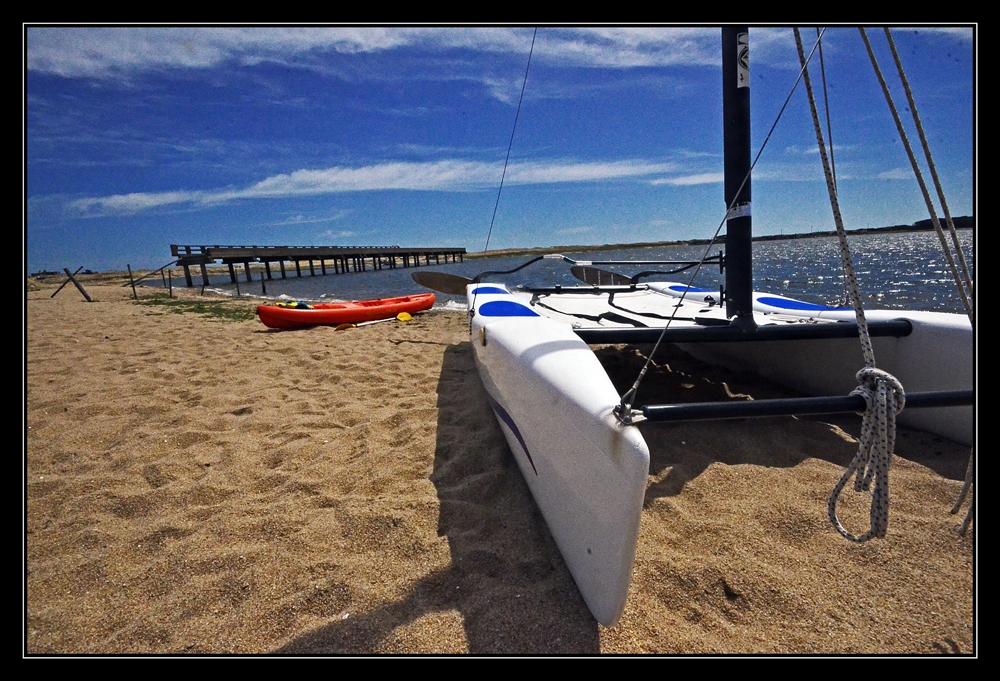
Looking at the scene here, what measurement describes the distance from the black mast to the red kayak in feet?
19.1

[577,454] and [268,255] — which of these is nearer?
[577,454]

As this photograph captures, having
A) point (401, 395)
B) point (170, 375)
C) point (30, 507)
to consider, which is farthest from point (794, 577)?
point (170, 375)

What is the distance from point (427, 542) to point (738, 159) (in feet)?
8.37

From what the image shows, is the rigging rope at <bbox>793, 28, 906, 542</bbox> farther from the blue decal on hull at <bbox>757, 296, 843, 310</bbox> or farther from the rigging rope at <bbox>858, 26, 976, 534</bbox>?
the blue decal on hull at <bbox>757, 296, 843, 310</bbox>

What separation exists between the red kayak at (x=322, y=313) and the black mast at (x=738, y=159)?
582 cm

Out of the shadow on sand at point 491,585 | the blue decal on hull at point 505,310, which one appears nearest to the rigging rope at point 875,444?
the shadow on sand at point 491,585

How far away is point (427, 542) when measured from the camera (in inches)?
74.8

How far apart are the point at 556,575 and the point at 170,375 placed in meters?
3.84

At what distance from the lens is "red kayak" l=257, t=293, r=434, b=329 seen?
7.17 metres

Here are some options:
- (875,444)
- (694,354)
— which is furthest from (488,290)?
(875,444)

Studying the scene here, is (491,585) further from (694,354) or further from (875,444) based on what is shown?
(694,354)

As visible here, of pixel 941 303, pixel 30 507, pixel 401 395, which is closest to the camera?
pixel 30 507

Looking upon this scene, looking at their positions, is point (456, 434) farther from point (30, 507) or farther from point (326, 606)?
point (30, 507)
